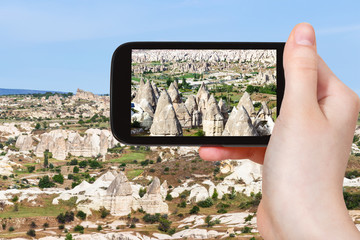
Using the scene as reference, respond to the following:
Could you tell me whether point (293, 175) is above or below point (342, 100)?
below

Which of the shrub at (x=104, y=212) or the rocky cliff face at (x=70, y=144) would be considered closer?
the shrub at (x=104, y=212)

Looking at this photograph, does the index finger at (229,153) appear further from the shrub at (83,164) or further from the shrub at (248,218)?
the shrub at (83,164)

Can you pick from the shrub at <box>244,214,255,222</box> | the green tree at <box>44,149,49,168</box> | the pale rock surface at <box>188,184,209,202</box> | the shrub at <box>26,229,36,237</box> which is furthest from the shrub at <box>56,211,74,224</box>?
the shrub at <box>244,214,255,222</box>

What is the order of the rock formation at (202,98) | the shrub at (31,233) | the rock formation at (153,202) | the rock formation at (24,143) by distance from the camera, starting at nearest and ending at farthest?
the rock formation at (202,98)
the shrub at (31,233)
the rock formation at (153,202)
the rock formation at (24,143)

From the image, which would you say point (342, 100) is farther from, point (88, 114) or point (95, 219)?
point (88, 114)

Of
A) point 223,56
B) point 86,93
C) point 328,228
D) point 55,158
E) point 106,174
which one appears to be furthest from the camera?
point 86,93

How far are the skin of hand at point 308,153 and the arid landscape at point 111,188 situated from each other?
729 inches

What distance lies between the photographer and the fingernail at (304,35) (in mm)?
607

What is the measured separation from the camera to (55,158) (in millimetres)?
22594

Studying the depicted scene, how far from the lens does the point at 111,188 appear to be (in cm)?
1997

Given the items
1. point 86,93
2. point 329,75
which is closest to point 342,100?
point 329,75

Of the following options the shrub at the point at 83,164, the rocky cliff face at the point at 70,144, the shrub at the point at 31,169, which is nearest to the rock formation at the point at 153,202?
the rocky cliff face at the point at 70,144

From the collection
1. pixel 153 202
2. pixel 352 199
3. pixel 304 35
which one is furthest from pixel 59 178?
pixel 304 35

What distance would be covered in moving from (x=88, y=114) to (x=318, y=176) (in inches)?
985
